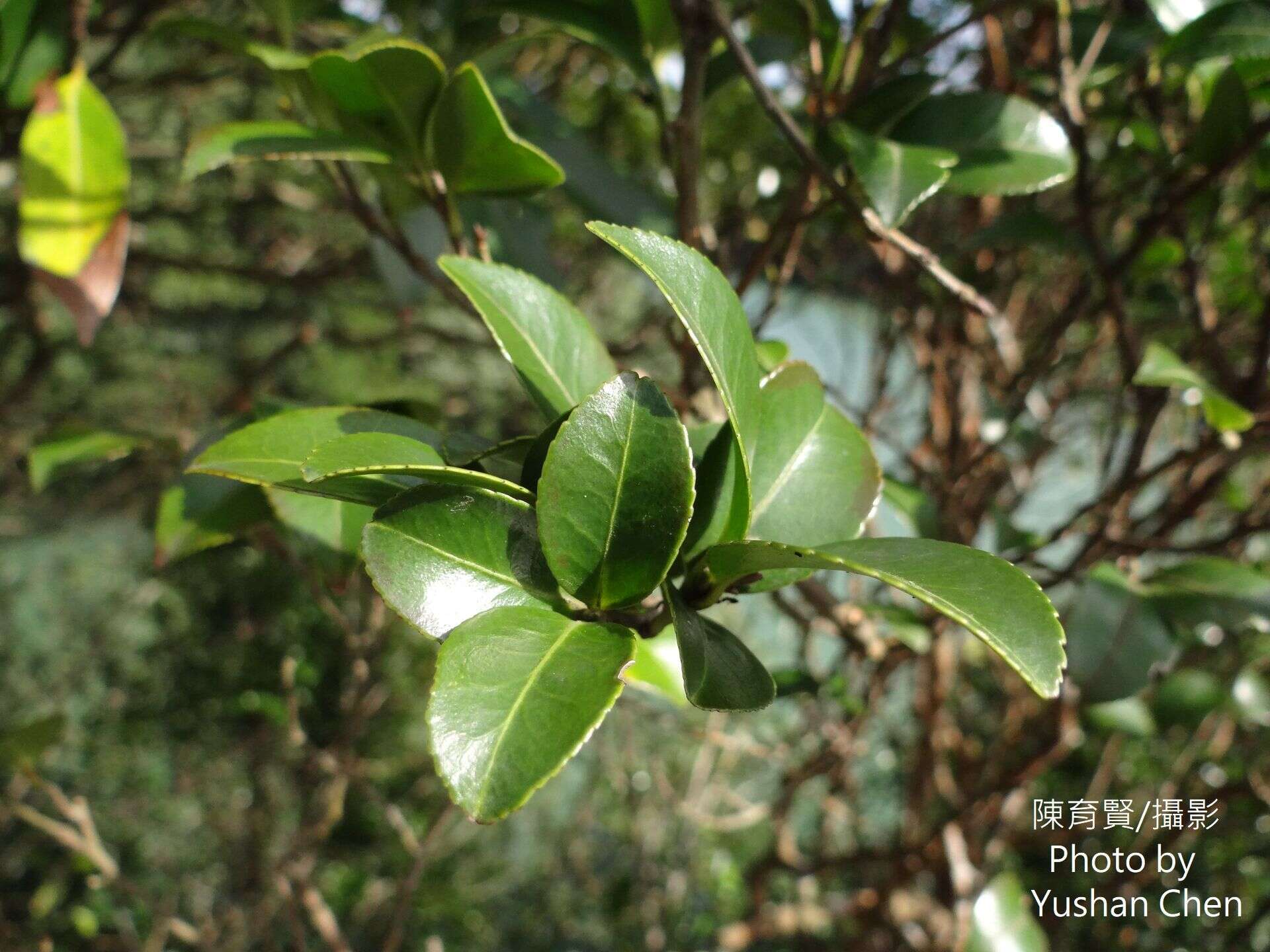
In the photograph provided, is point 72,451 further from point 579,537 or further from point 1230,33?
point 1230,33

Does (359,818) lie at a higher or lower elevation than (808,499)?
lower

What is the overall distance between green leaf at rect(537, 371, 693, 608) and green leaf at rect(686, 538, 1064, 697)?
29 mm

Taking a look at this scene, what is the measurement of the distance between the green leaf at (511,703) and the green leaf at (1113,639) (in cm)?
51

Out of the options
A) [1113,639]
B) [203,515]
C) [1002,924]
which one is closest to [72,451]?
[203,515]

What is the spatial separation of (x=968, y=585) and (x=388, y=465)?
0.67 feet

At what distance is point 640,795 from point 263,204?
136cm

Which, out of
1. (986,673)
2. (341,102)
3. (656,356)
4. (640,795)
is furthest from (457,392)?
(341,102)

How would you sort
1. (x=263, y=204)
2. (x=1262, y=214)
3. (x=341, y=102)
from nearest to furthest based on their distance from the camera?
(x=341, y=102), (x=1262, y=214), (x=263, y=204)

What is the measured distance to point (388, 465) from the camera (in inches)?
13.0

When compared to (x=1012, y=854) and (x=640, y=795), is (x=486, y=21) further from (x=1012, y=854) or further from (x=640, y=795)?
(x=1012, y=854)

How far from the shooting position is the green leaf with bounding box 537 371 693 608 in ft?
1.14

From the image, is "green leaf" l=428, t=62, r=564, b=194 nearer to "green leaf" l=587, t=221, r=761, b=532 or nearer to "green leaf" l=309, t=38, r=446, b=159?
"green leaf" l=309, t=38, r=446, b=159

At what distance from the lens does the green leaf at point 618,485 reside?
0.35 meters

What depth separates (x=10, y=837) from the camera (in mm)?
2436
